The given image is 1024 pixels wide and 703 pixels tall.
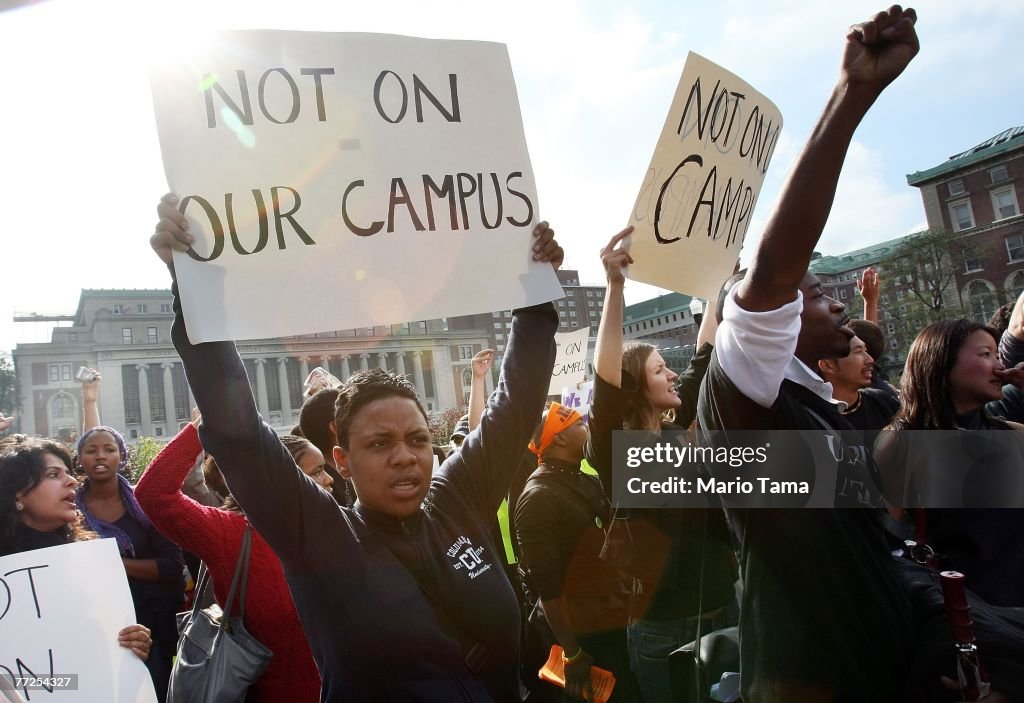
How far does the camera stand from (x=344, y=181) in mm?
1730

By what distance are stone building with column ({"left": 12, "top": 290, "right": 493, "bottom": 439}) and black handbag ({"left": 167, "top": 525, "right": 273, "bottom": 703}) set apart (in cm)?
6761

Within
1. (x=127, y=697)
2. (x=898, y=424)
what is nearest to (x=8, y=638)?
(x=127, y=697)

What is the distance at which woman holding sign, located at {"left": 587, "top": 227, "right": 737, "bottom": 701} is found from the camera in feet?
9.01

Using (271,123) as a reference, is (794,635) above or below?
below

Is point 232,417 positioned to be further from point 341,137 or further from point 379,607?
point 341,137

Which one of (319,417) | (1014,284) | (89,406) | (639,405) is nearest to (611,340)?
(639,405)

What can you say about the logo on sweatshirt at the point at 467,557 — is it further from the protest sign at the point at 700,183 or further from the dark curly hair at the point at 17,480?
the dark curly hair at the point at 17,480

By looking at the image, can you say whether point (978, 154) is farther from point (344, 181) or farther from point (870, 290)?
point (344, 181)

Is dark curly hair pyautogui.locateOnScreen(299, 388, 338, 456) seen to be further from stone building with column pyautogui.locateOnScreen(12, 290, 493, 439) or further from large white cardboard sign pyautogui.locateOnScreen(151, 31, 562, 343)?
stone building with column pyautogui.locateOnScreen(12, 290, 493, 439)

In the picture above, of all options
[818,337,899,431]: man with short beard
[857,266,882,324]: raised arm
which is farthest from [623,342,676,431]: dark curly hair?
[857,266,882,324]: raised arm

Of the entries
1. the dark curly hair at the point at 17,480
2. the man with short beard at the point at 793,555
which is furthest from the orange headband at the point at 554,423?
the dark curly hair at the point at 17,480

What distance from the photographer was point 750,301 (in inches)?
54.9

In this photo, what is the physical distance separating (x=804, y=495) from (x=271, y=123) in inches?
57.3

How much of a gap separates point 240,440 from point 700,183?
5.34ft
